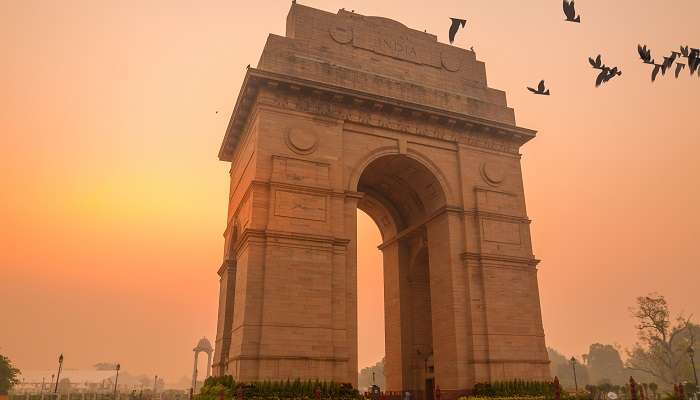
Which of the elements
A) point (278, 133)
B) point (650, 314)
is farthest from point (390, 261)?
point (650, 314)

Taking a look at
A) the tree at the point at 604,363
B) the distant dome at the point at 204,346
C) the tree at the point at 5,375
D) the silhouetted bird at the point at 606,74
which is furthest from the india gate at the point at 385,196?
the tree at the point at 604,363

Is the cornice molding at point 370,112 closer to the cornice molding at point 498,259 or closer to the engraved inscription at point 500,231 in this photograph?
the engraved inscription at point 500,231

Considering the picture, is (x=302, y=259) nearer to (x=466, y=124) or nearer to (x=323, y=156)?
(x=323, y=156)

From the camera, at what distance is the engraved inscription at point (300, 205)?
786 inches

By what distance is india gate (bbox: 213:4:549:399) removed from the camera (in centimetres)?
1880

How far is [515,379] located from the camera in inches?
809

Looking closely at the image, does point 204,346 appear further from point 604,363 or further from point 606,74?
point 604,363

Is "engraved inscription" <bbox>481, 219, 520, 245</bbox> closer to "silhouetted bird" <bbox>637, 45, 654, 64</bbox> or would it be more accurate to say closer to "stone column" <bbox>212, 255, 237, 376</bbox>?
"stone column" <bbox>212, 255, 237, 376</bbox>

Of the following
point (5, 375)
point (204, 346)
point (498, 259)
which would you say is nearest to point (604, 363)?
point (204, 346)

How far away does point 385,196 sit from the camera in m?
27.9

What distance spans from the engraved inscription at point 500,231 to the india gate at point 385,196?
0.20ft

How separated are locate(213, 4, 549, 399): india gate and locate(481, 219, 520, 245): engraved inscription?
0.06m

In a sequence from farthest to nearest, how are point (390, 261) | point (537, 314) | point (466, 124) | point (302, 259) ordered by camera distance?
point (390, 261) < point (466, 124) < point (537, 314) < point (302, 259)

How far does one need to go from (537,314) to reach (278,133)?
13242 millimetres
